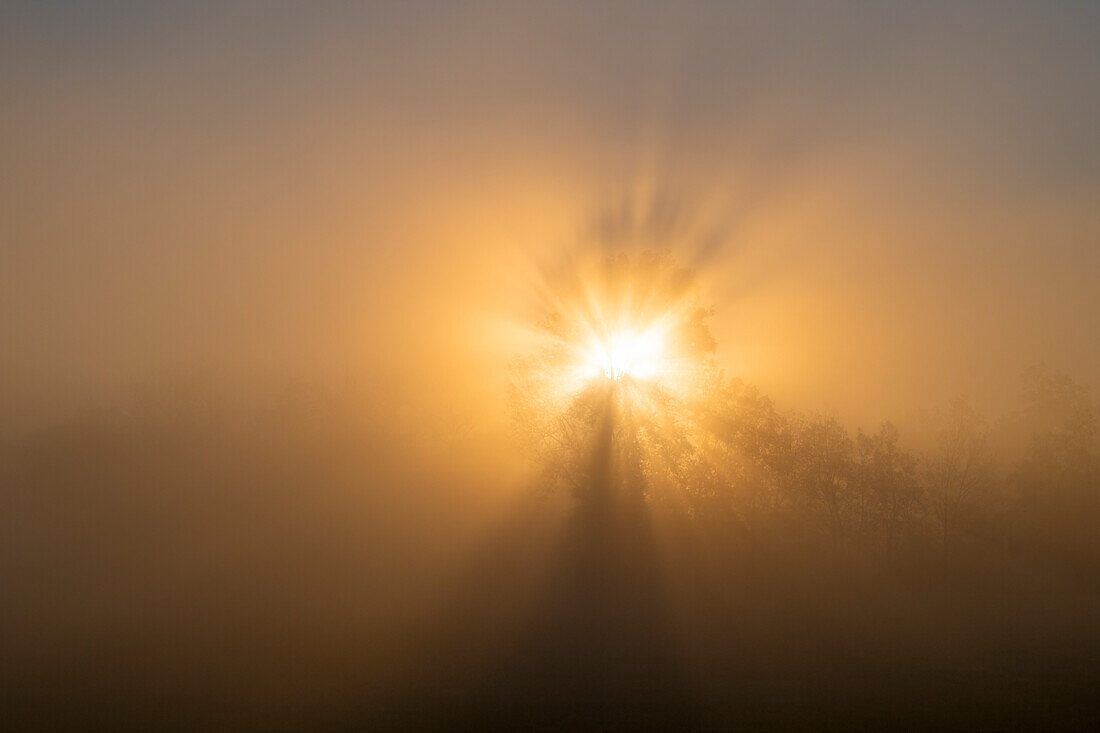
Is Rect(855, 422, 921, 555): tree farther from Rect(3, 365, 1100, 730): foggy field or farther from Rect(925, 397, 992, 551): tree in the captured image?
Rect(925, 397, 992, 551): tree

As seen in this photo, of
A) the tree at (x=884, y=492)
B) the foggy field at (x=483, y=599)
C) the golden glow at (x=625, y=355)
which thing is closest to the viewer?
the foggy field at (x=483, y=599)

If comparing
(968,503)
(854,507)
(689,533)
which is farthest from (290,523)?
(968,503)

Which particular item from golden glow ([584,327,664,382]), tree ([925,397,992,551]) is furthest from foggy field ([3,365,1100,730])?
golden glow ([584,327,664,382])

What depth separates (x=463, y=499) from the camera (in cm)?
8419

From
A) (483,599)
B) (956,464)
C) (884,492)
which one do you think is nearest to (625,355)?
(483,599)

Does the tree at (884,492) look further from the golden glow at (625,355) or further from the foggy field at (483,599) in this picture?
the golden glow at (625,355)

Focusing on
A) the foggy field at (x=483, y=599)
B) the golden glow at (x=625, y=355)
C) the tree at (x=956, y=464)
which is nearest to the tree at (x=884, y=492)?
the foggy field at (x=483, y=599)

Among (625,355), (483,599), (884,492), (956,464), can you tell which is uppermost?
(956,464)

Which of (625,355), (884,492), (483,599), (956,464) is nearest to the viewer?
(483,599)

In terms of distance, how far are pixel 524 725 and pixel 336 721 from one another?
28.8 feet

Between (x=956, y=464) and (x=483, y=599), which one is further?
(x=956, y=464)

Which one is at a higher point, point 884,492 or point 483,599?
point 884,492

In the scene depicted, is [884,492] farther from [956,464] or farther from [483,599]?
[483,599]

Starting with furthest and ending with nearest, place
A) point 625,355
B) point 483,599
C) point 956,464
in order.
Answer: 1. point 956,464
2. point 625,355
3. point 483,599
